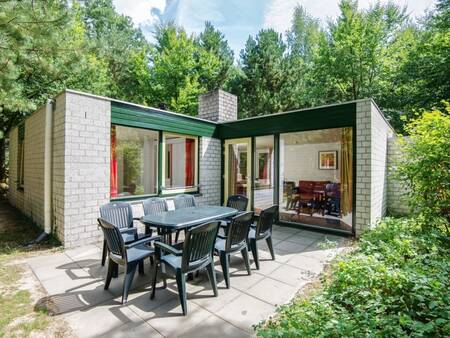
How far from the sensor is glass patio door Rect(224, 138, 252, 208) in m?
6.86

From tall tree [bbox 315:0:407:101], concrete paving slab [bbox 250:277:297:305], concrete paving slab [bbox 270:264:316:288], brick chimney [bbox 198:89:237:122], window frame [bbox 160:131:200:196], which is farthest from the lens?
tall tree [bbox 315:0:407:101]

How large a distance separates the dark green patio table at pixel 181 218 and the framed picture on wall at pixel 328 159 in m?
7.23

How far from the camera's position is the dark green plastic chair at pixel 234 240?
115 inches

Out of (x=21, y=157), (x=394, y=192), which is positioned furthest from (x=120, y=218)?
(x=394, y=192)

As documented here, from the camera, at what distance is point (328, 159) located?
9969mm

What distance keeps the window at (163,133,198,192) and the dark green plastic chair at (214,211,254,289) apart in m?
3.46

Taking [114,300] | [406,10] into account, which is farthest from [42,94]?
[406,10]

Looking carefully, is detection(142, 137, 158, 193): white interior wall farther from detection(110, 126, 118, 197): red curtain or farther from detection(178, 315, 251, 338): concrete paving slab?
detection(178, 315, 251, 338): concrete paving slab

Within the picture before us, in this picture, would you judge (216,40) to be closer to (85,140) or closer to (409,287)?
(85,140)

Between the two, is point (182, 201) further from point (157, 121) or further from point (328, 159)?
point (328, 159)

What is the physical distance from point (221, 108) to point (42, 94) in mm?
7875

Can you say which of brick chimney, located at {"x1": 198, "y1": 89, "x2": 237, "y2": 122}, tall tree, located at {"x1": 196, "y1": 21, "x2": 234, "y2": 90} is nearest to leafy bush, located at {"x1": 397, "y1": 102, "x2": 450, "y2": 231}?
brick chimney, located at {"x1": 198, "y1": 89, "x2": 237, "y2": 122}

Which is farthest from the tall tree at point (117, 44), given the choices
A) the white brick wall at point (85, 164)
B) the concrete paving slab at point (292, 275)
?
the concrete paving slab at point (292, 275)

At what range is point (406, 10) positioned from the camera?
14352 mm
